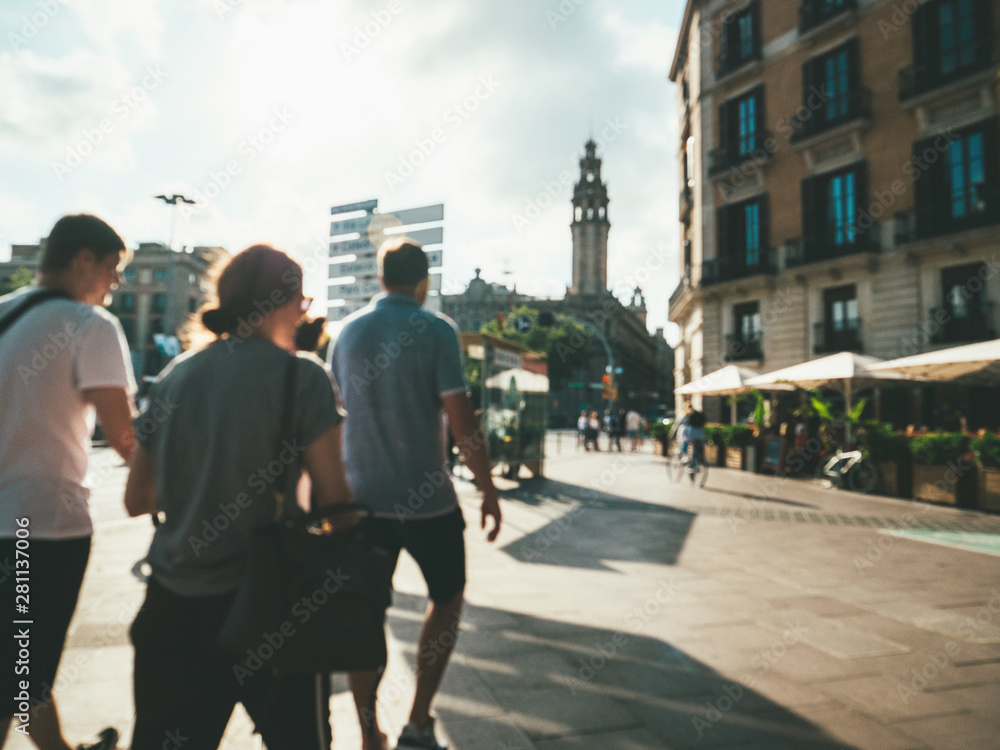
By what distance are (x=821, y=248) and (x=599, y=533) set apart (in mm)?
17792

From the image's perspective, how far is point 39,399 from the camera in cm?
190

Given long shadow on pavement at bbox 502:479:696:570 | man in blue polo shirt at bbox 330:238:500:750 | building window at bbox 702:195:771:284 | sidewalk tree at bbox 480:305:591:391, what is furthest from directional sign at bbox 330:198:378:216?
sidewalk tree at bbox 480:305:591:391

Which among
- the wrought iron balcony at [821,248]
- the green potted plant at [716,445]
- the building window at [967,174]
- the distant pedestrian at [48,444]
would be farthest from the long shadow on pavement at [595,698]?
the wrought iron balcony at [821,248]

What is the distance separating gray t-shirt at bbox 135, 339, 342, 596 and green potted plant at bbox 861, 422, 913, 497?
12.9 meters

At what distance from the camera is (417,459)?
248cm

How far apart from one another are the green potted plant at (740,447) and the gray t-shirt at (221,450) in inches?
669

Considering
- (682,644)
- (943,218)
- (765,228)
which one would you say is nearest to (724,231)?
(765,228)

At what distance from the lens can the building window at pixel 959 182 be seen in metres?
17.4

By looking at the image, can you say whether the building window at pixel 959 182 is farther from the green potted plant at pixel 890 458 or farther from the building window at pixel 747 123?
the green potted plant at pixel 890 458

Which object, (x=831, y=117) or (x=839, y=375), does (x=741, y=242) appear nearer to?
(x=831, y=117)

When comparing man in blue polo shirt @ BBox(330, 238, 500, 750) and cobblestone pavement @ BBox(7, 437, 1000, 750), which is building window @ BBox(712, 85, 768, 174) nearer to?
cobblestone pavement @ BBox(7, 437, 1000, 750)

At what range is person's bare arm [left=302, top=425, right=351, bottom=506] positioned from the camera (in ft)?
5.32

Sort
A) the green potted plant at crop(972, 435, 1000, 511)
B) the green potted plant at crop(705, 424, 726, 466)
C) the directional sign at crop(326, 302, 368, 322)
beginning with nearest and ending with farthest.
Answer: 1. the green potted plant at crop(972, 435, 1000, 511)
2. the directional sign at crop(326, 302, 368, 322)
3. the green potted plant at crop(705, 424, 726, 466)

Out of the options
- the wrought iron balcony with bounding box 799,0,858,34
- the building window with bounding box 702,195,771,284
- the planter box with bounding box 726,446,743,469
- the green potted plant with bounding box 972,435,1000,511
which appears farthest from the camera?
the building window with bounding box 702,195,771,284
